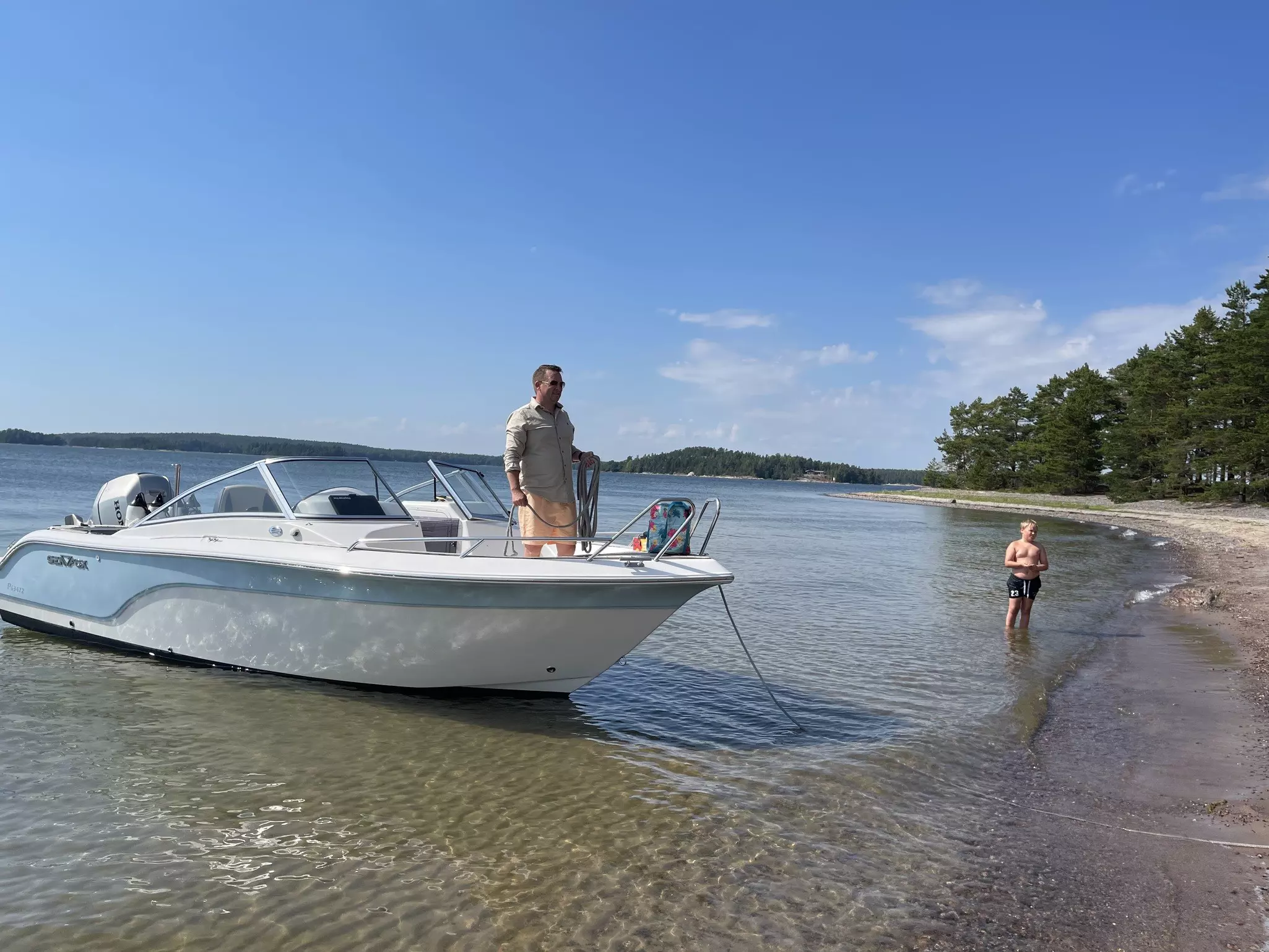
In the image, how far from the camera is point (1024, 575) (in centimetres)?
1133

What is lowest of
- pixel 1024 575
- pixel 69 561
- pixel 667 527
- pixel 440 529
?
A: pixel 1024 575

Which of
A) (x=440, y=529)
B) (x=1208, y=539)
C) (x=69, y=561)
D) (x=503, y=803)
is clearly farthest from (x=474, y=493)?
(x=1208, y=539)

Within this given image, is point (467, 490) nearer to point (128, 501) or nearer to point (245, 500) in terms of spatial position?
point (245, 500)

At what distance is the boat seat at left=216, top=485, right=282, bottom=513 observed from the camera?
24.3 feet

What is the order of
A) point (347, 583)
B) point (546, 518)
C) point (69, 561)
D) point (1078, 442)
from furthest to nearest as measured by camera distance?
point (1078, 442), point (69, 561), point (546, 518), point (347, 583)

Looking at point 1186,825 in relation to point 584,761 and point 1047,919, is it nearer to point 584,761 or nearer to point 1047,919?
point 1047,919

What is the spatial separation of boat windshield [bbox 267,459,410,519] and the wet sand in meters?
5.19

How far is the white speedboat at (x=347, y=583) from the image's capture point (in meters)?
6.05

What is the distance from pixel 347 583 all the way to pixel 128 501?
3.66 m

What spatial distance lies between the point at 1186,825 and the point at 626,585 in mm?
3652

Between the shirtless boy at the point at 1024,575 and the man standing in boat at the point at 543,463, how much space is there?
728 cm

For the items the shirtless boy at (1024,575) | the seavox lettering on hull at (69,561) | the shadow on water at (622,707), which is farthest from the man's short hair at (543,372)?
the shirtless boy at (1024,575)

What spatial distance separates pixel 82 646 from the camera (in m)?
8.47

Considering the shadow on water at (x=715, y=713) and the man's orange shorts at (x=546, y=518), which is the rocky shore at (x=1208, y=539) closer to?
the shadow on water at (x=715, y=713)
